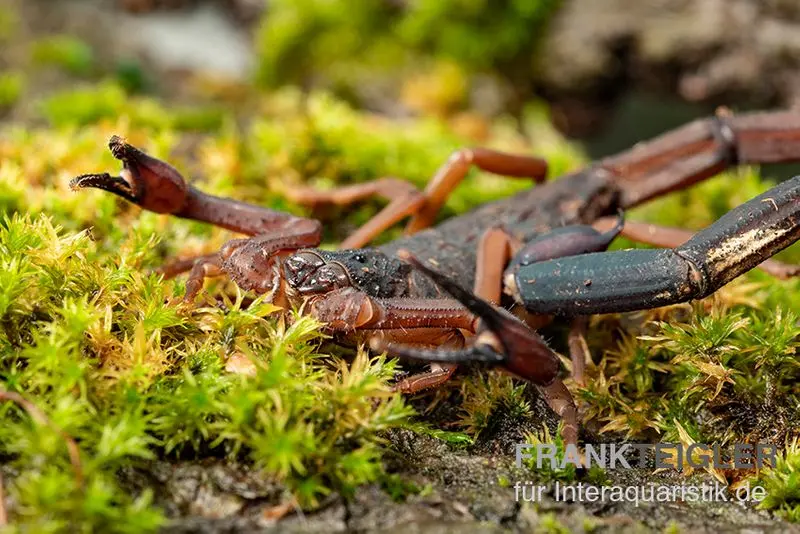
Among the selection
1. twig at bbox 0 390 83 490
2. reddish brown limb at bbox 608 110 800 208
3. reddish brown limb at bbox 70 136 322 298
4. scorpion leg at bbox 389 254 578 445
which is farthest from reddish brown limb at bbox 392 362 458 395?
reddish brown limb at bbox 608 110 800 208

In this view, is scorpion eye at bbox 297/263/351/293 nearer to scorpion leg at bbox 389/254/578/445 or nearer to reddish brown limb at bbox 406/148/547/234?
scorpion leg at bbox 389/254/578/445

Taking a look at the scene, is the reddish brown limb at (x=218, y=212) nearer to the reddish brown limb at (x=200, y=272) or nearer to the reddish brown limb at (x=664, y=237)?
the reddish brown limb at (x=200, y=272)

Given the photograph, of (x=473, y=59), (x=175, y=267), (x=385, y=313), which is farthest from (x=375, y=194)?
(x=473, y=59)

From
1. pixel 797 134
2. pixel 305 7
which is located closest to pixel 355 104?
pixel 305 7

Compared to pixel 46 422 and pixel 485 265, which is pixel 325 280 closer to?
pixel 485 265

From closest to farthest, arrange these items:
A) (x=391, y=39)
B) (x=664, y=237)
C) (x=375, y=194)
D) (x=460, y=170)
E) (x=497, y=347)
Answer: (x=497, y=347)
(x=664, y=237)
(x=460, y=170)
(x=375, y=194)
(x=391, y=39)

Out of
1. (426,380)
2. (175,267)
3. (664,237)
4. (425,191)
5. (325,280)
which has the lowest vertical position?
(426,380)

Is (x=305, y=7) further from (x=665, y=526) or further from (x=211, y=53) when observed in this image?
(x=665, y=526)
